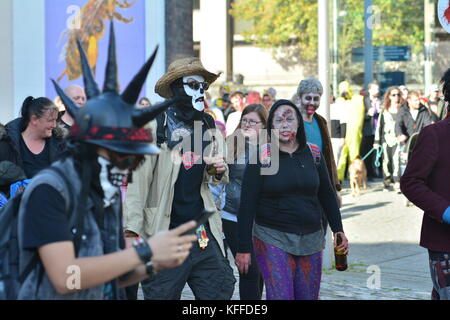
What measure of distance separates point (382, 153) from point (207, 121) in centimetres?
1137

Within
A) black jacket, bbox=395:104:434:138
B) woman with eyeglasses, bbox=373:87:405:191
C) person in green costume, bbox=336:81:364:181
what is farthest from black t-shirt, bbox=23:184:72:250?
person in green costume, bbox=336:81:364:181

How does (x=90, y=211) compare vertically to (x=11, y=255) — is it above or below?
above

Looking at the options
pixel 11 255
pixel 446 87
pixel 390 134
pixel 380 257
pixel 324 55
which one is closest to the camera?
pixel 11 255

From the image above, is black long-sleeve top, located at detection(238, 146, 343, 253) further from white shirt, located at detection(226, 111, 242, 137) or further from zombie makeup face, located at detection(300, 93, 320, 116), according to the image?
white shirt, located at detection(226, 111, 242, 137)

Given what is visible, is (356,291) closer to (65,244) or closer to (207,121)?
(207,121)

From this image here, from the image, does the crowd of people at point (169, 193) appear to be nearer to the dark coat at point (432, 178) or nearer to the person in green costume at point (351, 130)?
the dark coat at point (432, 178)

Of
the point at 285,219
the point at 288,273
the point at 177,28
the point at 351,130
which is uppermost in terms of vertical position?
the point at 177,28

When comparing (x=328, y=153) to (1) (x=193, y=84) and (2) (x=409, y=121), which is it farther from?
(2) (x=409, y=121)

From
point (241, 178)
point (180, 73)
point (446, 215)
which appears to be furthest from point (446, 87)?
point (241, 178)

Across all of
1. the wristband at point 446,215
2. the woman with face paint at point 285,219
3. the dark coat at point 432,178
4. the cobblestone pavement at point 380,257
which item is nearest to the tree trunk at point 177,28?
the cobblestone pavement at point 380,257

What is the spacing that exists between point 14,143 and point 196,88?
5.66ft

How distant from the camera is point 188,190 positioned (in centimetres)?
554

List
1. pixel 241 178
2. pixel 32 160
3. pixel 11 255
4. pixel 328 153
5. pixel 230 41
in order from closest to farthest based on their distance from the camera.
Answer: pixel 11 255, pixel 32 160, pixel 328 153, pixel 241 178, pixel 230 41
